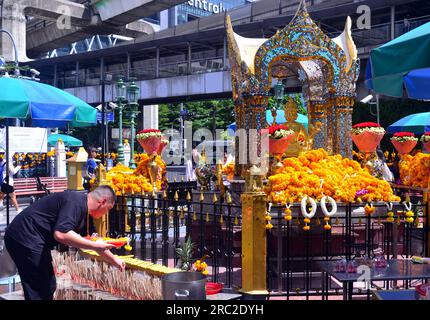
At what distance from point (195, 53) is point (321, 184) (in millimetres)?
34698

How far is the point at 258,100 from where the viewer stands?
11.0 metres

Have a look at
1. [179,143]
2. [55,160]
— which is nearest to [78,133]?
[179,143]

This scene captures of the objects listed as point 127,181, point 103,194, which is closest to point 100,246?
point 103,194

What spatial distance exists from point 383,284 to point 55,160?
22.2 m

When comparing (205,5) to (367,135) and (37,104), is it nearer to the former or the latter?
(367,135)

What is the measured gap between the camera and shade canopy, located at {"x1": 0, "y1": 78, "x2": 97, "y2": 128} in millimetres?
7266

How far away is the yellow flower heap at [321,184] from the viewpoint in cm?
766

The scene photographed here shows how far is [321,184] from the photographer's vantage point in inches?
306

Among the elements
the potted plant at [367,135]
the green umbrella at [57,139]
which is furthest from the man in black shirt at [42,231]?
the green umbrella at [57,139]

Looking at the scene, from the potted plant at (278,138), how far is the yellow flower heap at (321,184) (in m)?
1.56

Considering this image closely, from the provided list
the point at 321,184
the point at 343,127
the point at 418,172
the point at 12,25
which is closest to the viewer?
the point at 321,184

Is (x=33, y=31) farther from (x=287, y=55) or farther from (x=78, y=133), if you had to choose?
(x=287, y=55)

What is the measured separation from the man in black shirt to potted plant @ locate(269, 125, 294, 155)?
18.5ft

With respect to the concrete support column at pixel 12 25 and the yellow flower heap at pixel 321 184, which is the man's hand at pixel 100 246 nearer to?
the yellow flower heap at pixel 321 184
